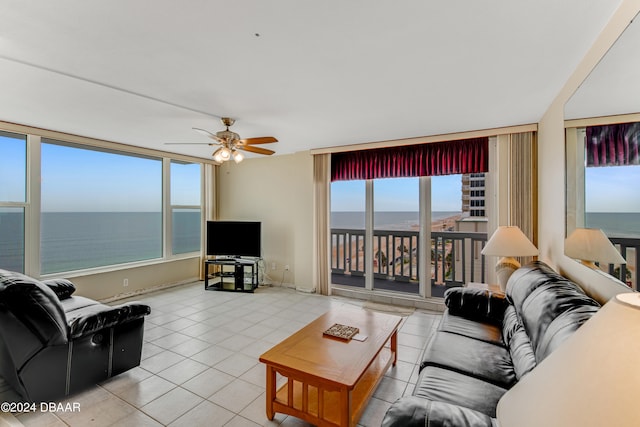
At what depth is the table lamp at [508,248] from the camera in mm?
2879

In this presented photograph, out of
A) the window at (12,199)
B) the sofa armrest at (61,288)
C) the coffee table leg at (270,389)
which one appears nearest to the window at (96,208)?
the window at (12,199)

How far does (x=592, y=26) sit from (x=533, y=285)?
1.63m

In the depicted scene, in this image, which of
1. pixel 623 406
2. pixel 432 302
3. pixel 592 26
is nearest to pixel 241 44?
pixel 592 26

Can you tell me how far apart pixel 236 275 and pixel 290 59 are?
397 centimetres

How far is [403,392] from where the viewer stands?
2.33 meters

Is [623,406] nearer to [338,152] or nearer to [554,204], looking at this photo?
[554,204]

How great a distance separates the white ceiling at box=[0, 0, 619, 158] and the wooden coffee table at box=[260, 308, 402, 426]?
2077mm

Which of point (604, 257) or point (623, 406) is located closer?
point (623, 406)

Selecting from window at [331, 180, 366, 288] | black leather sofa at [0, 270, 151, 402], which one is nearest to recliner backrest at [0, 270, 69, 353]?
black leather sofa at [0, 270, 151, 402]

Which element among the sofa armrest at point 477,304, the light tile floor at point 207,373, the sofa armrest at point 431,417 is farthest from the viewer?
the sofa armrest at point 477,304

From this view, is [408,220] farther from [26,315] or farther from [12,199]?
A: [12,199]

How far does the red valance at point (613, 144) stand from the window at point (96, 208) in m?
5.69

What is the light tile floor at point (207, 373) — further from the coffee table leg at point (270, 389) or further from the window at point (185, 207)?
the window at point (185, 207)

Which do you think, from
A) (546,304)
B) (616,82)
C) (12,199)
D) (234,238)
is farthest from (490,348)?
(12,199)
